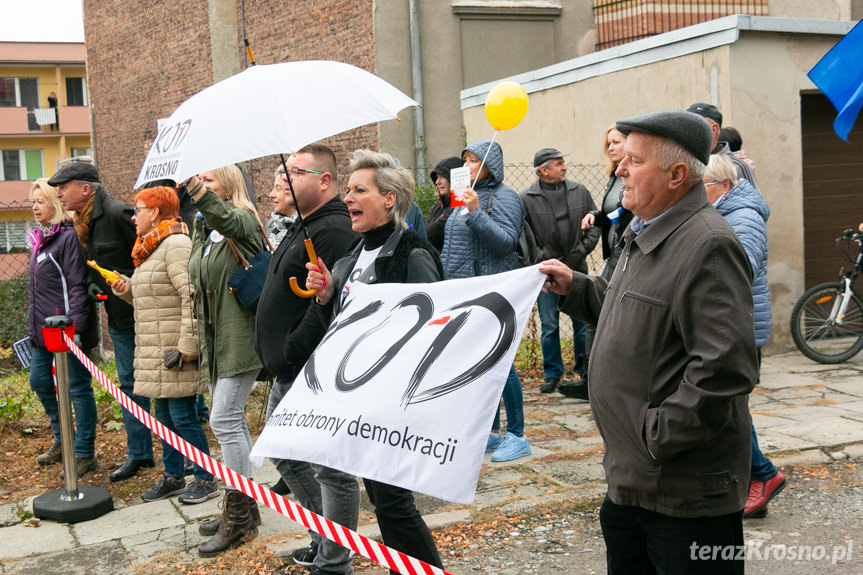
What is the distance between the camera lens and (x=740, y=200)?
468 cm

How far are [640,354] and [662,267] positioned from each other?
0.27m

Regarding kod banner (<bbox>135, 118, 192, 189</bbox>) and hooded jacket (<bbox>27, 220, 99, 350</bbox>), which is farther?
hooded jacket (<bbox>27, 220, 99, 350</bbox>)

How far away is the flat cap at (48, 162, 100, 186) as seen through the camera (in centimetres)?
636

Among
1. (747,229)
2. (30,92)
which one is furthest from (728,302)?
(30,92)

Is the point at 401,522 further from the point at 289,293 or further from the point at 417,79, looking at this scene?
the point at 417,79

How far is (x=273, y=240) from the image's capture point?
7.14 metres

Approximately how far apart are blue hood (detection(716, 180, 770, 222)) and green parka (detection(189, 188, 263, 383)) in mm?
2636

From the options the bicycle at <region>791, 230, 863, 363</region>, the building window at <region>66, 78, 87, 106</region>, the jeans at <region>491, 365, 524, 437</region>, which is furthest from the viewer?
the building window at <region>66, 78, 87, 106</region>

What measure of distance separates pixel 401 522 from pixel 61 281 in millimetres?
4123

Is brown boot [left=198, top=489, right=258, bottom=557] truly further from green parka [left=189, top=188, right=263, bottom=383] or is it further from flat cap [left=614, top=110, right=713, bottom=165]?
flat cap [left=614, top=110, right=713, bottom=165]

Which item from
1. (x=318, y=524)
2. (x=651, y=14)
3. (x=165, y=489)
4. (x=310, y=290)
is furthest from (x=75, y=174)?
(x=651, y=14)

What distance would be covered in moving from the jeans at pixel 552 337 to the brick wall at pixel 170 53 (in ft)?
25.3

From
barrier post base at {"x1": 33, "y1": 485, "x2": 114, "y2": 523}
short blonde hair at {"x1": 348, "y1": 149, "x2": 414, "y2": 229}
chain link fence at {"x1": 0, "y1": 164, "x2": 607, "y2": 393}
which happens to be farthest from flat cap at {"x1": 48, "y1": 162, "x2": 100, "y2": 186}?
short blonde hair at {"x1": 348, "y1": 149, "x2": 414, "y2": 229}

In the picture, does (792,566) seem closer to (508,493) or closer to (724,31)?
(508,493)
